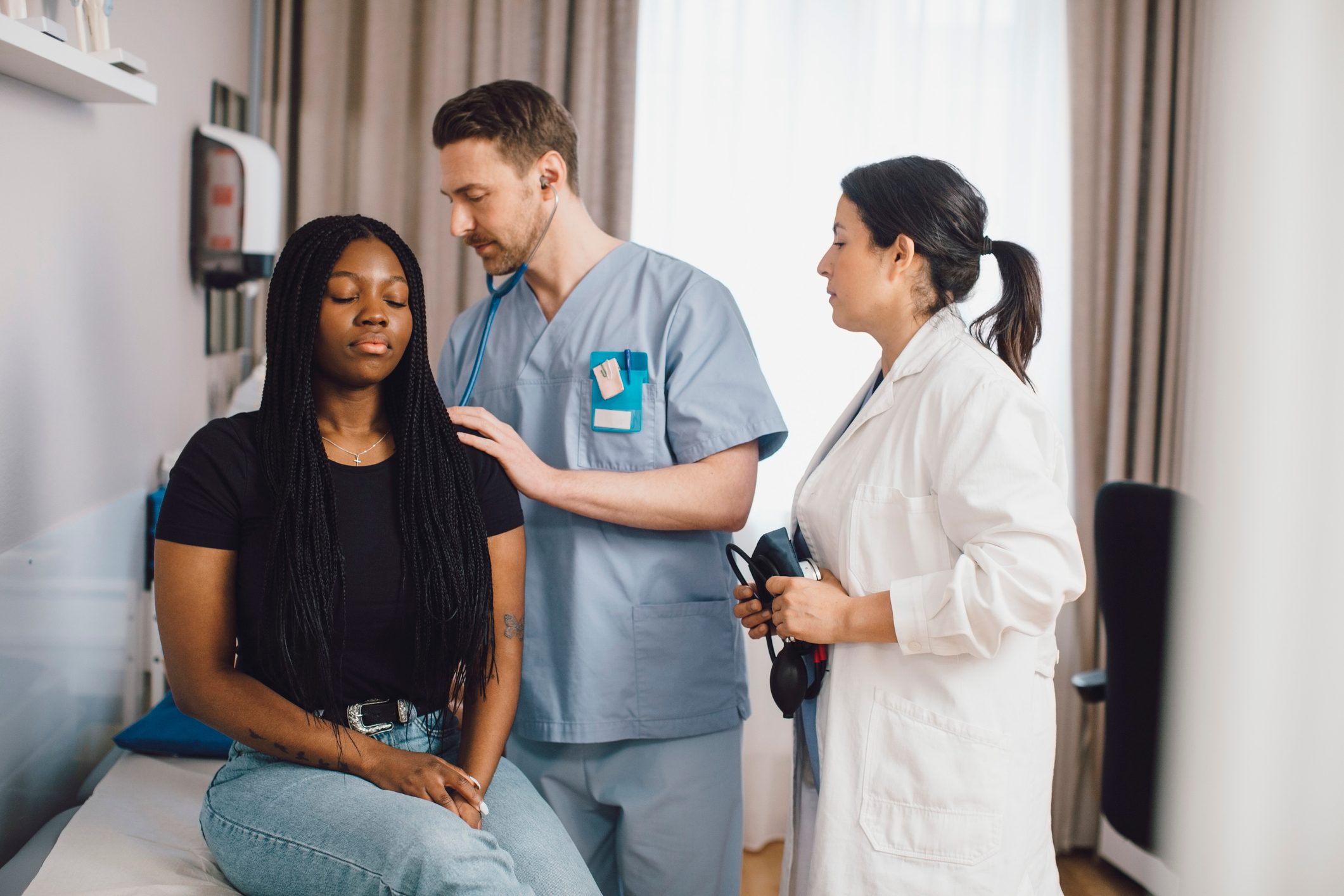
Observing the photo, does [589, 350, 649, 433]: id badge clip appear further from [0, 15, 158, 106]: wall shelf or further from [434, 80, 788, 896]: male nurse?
[0, 15, 158, 106]: wall shelf

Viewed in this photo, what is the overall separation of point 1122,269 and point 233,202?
7.07ft

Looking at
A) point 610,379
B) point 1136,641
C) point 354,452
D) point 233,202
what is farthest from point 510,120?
point 1136,641

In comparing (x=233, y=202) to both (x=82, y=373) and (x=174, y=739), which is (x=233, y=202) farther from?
(x=174, y=739)

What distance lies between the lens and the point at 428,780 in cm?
108

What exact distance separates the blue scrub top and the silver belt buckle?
1.02 feet

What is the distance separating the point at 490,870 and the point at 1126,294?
86.1 inches

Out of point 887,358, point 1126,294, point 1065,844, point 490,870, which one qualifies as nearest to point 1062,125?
point 1126,294

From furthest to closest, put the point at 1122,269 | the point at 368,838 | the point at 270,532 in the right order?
the point at 1122,269, the point at 270,532, the point at 368,838

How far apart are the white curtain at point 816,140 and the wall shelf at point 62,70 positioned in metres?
1.32

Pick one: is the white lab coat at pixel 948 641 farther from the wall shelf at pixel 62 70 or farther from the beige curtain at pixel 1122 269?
the beige curtain at pixel 1122 269

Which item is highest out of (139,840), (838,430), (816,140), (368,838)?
(816,140)

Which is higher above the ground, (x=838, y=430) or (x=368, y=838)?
(x=838, y=430)

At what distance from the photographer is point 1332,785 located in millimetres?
361

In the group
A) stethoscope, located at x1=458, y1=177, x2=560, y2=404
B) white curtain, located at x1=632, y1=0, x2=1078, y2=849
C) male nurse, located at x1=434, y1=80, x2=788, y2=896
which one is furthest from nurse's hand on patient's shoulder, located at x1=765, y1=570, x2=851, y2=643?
white curtain, located at x1=632, y1=0, x2=1078, y2=849
